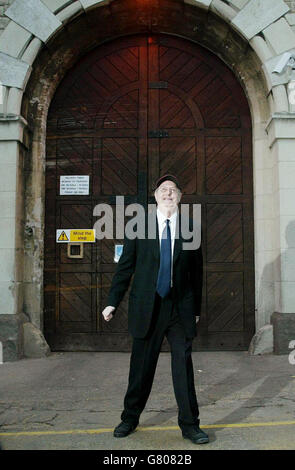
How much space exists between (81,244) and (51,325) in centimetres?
134

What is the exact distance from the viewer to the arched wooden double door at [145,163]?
7.33 meters

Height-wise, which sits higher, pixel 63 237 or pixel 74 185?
pixel 74 185

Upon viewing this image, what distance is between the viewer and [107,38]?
7.78 meters

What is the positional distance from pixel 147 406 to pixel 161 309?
1358mm

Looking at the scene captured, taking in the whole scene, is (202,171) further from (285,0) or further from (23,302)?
(23,302)

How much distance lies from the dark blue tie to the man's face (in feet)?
0.69

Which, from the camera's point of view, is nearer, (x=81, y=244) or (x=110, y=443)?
(x=110, y=443)

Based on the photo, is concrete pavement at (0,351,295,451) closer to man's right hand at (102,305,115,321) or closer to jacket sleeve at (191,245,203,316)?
man's right hand at (102,305,115,321)

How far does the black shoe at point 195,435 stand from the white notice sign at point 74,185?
470 centimetres

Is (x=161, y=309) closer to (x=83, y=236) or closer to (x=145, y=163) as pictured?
(x=83, y=236)

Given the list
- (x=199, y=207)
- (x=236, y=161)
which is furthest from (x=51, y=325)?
(x=236, y=161)

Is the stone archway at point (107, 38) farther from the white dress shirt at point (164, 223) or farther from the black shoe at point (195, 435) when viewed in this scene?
the black shoe at point (195, 435)

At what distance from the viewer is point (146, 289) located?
3707mm

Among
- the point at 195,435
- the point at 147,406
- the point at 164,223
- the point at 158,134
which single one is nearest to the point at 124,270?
the point at 164,223
